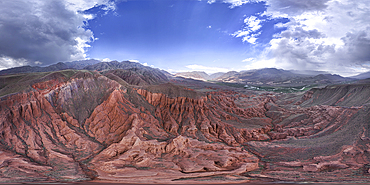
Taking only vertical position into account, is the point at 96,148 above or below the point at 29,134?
below

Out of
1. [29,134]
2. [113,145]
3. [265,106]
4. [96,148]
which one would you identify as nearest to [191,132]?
[113,145]

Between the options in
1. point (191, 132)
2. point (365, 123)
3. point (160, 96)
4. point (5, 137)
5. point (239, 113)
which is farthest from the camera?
point (239, 113)

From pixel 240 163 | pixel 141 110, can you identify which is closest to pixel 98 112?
pixel 141 110

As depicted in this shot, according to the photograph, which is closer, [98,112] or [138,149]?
[138,149]

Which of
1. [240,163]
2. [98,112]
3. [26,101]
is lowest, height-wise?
[240,163]

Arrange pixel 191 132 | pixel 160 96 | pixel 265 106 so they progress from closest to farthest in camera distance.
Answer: pixel 191 132 → pixel 160 96 → pixel 265 106

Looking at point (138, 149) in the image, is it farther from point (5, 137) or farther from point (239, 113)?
point (239, 113)

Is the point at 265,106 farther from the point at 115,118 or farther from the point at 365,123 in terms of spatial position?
the point at 115,118
